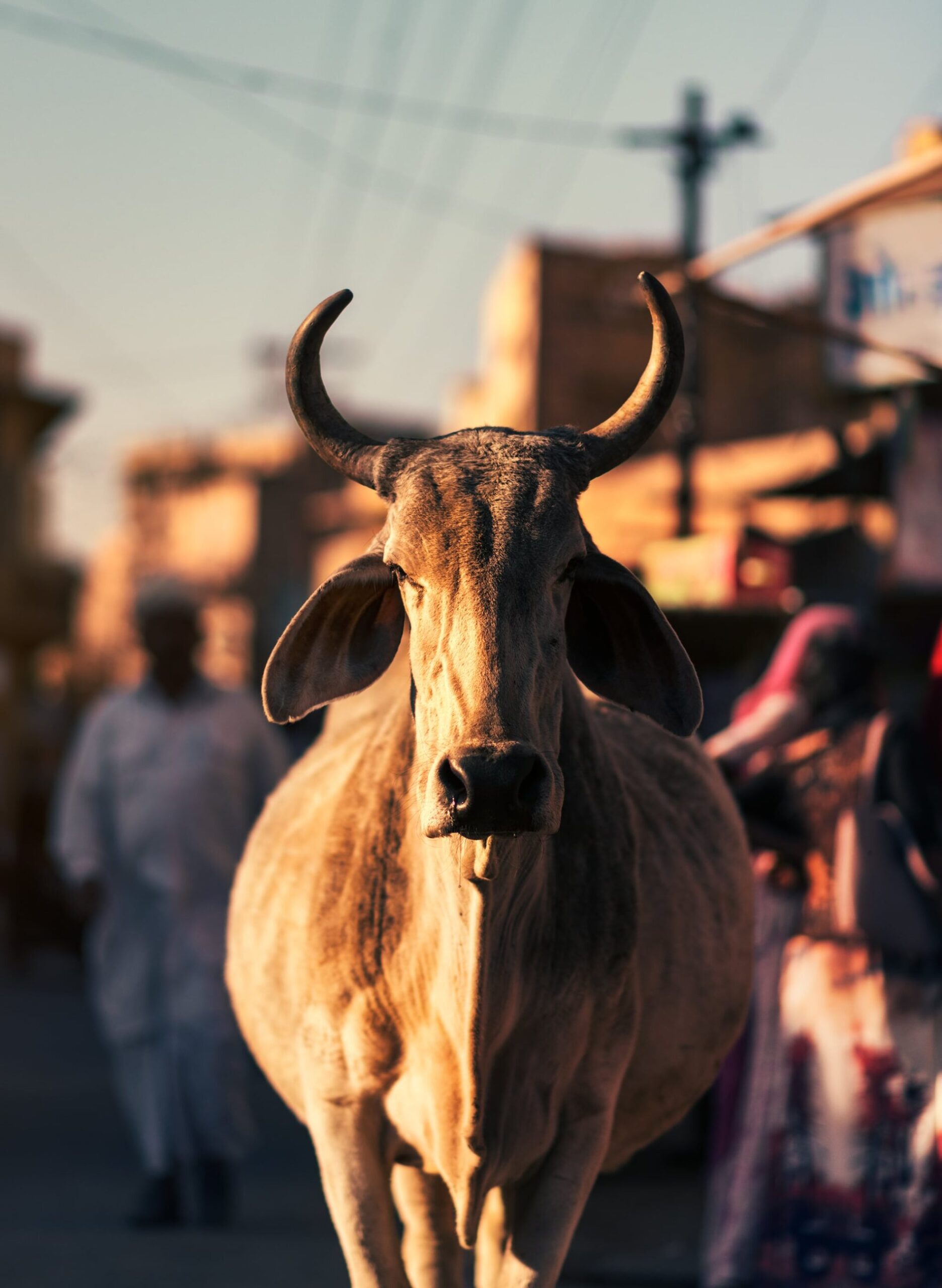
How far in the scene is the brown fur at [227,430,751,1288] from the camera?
→ 121 inches

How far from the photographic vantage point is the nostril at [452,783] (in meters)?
2.79

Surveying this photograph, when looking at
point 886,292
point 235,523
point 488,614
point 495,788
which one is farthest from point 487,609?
point 235,523

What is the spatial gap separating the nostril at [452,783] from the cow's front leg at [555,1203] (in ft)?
3.54

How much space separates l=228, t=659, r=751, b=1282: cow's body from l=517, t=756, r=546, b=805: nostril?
1.02ft

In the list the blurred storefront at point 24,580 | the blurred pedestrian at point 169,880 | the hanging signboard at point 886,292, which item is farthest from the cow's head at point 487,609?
the blurred storefront at point 24,580

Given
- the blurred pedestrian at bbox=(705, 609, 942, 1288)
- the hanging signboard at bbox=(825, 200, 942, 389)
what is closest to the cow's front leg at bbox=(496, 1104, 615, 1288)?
the blurred pedestrian at bbox=(705, 609, 942, 1288)

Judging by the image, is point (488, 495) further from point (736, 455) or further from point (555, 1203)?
point (736, 455)

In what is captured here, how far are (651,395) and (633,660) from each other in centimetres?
49

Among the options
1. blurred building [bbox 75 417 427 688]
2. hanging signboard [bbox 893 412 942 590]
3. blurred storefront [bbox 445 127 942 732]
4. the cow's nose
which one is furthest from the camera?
blurred building [bbox 75 417 427 688]

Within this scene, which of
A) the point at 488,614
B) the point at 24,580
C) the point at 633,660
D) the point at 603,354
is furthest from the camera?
the point at 24,580

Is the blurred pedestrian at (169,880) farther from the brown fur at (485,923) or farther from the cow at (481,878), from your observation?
the cow at (481,878)

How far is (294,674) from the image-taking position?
3479mm

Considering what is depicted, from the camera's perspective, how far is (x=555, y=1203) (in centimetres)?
359

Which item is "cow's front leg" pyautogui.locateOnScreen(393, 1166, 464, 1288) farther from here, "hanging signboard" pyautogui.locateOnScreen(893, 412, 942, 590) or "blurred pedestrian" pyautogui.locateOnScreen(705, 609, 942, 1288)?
"hanging signboard" pyautogui.locateOnScreen(893, 412, 942, 590)
